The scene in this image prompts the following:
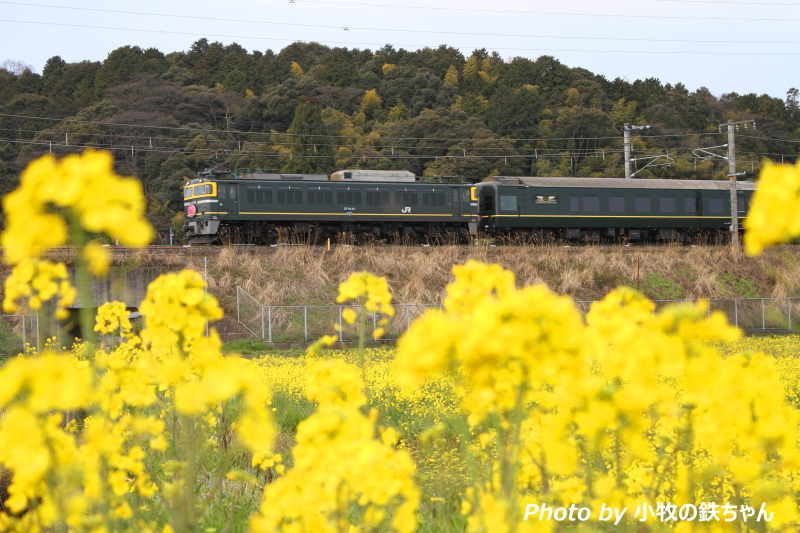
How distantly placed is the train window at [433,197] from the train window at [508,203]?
87.4 inches

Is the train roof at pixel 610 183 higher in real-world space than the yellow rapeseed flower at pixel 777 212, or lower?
higher

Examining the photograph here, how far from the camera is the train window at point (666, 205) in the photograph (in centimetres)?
2805

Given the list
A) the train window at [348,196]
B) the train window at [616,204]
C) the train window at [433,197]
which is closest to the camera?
the train window at [348,196]

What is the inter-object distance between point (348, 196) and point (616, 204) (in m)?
10.6

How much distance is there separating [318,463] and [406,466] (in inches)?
10.0

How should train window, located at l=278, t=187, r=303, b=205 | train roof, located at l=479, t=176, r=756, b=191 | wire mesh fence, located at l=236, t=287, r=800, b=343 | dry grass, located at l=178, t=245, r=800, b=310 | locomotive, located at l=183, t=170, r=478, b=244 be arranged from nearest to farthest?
wire mesh fence, located at l=236, t=287, r=800, b=343 → dry grass, located at l=178, t=245, r=800, b=310 → locomotive, located at l=183, t=170, r=478, b=244 → train window, located at l=278, t=187, r=303, b=205 → train roof, located at l=479, t=176, r=756, b=191

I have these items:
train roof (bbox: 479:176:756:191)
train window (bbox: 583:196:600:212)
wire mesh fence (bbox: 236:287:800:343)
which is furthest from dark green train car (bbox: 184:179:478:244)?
wire mesh fence (bbox: 236:287:800:343)

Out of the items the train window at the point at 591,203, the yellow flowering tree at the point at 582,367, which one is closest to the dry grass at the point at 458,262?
the train window at the point at 591,203

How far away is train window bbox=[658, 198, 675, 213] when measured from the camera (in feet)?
92.0

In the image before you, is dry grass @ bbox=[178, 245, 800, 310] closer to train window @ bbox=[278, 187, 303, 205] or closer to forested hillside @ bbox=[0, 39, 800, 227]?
train window @ bbox=[278, 187, 303, 205]

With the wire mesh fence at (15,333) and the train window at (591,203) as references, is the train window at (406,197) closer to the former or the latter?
the train window at (591,203)

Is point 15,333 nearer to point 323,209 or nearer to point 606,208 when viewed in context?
point 323,209

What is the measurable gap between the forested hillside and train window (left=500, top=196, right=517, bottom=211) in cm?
1287

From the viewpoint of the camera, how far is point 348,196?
24.5m
